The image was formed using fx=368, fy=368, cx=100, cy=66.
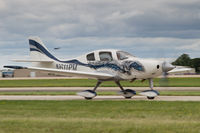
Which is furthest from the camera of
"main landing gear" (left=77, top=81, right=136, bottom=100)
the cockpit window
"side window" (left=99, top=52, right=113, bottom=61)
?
"main landing gear" (left=77, top=81, right=136, bottom=100)

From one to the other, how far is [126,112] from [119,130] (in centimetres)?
411

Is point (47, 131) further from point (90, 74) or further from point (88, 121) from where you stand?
point (90, 74)

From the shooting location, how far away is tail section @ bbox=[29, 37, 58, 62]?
80.5 ft

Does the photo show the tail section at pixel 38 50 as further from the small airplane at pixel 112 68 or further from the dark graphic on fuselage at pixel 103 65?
→ the small airplane at pixel 112 68

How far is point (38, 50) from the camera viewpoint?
24.9 m

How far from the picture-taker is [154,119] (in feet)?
38.7

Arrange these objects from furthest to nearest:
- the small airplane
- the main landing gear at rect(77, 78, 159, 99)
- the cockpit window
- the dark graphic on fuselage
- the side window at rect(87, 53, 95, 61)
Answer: the side window at rect(87, 53, 95, 61), the cockpit window, the main landing gear at rect(77, 78, 159, 99), the dark graphic on fuselage, the small airplane

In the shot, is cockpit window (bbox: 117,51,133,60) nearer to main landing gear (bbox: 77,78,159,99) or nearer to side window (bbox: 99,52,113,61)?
side window (bbox: 99,52,113,61)

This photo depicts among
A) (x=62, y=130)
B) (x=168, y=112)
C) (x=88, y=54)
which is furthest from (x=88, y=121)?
(x=88, y=54)

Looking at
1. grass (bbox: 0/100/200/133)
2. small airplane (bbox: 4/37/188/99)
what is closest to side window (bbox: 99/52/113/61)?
small airplane (bbox: 4/37/188/99)

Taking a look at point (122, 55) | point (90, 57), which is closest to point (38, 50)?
Result: point (90, 57)

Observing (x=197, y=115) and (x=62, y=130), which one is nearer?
(x=62, y=130)

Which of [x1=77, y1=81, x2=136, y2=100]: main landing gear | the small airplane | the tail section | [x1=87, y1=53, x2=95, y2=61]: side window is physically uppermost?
the tail section

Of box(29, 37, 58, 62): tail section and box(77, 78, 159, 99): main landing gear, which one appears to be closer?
box(77, 78, 159, 99): main landing gear
